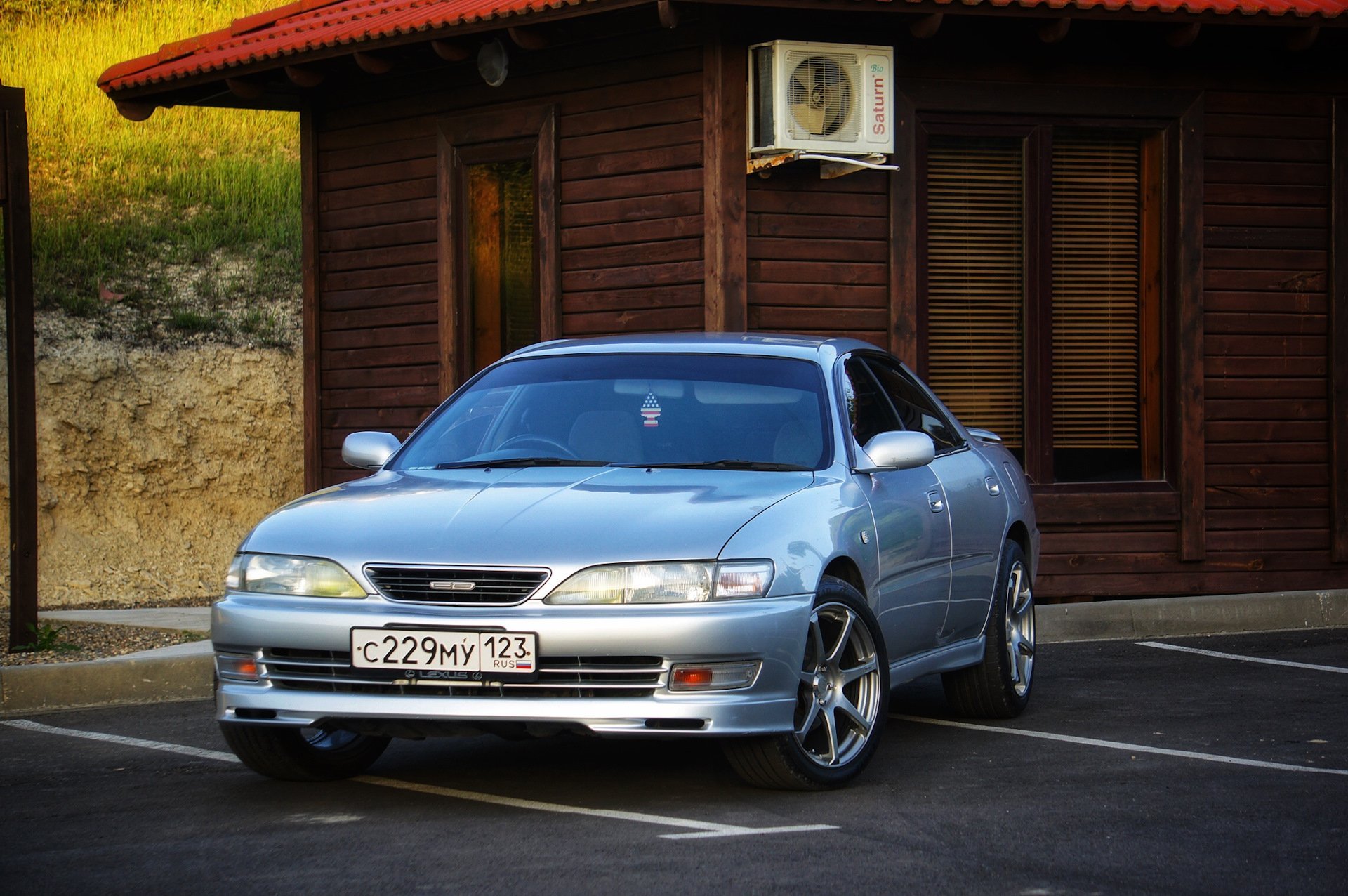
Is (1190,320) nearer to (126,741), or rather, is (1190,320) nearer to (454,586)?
(126,741)

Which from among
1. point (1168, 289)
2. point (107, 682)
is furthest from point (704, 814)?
point (1168, 289)

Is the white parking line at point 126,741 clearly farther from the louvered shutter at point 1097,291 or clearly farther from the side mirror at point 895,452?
the louvered shutter at point 1097,291

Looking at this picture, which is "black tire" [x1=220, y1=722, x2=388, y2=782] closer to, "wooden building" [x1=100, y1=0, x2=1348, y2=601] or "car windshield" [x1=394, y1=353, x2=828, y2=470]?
"car windshield" [x1=394, y1=353, x2=828, y2=470]

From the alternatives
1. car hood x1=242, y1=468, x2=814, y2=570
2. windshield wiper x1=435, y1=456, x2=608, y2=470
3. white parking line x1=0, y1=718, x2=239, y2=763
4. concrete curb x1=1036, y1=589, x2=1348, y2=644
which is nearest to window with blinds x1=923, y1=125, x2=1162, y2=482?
concrete curb x1=1036, y1=589, x2=1348, y2=644

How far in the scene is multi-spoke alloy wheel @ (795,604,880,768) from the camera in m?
5.35

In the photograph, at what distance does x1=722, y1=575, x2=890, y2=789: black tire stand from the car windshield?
64 cm

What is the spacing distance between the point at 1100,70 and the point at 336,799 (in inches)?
Result: 304

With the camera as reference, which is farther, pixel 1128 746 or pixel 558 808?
pixel 1128 746

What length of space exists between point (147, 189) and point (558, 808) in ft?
66.2

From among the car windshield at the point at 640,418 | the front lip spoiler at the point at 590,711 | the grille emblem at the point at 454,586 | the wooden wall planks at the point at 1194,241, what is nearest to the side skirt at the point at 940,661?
the car windshield at the point at 640,418

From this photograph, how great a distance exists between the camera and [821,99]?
1047cm

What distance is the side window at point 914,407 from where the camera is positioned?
7008 mm

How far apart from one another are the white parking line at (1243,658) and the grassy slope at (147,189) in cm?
1245

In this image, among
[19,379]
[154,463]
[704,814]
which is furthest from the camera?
[154,463]
